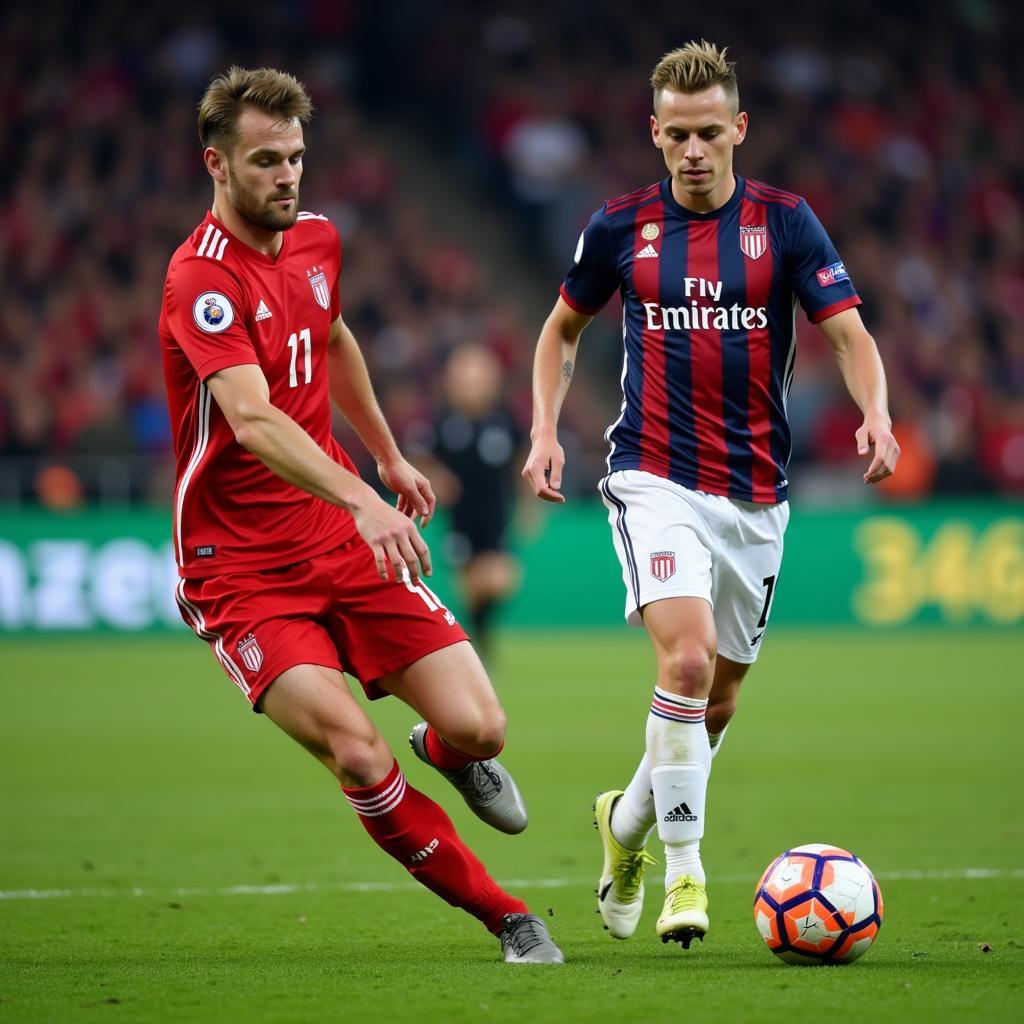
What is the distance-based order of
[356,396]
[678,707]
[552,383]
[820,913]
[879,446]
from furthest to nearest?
[552,383] → [356,396] → [678,707] → [879,446] → [820,913]

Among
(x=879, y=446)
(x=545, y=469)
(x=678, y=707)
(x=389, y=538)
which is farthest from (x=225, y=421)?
(x=879, y=446)

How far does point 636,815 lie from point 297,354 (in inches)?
70.9

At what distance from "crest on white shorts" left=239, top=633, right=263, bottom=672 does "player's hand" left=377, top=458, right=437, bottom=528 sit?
0.65 metres

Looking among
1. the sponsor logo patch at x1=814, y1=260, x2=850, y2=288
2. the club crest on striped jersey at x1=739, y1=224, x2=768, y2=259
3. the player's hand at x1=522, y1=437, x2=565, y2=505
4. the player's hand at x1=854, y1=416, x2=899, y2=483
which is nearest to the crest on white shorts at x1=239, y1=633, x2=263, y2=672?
the player's hand at x1=522, y1=437, x2=565, y2=505

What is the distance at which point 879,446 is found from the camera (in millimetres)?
5230

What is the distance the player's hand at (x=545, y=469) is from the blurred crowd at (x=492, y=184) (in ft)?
38.0

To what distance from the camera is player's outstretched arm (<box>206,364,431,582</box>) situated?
15.4ft

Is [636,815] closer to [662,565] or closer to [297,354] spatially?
[662,565]

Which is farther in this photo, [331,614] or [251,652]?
[331,614]

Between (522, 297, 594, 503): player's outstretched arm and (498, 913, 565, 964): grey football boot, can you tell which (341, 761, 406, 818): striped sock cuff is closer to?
(498, 913, 565, 964): grey football boot

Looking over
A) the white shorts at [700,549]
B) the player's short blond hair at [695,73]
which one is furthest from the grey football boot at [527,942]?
the player's short blond hair at [695,73]

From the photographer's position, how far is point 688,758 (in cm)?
536

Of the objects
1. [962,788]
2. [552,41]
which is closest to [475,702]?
[962,788]

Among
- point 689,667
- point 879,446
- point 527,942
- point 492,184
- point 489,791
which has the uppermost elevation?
point 492,184
